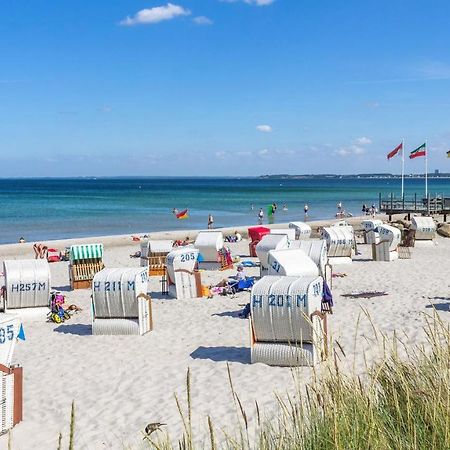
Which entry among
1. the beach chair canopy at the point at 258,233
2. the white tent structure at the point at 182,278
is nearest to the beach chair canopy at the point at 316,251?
the white tent structure at the point at 182,278

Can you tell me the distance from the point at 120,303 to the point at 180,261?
4.59 m

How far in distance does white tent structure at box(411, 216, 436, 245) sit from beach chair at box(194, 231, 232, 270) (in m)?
11.0

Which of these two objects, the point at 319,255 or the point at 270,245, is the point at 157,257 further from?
the point at 319,255

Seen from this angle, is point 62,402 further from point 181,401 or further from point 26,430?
point 181,401

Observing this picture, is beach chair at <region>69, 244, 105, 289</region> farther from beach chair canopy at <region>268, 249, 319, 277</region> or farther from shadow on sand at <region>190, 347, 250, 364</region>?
shadow on sand at <region>190, 347, 250, 364</region>

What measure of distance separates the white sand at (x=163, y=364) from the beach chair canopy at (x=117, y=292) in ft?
1.82

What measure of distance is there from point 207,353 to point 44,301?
18.0 feet

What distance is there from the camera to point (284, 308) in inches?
403

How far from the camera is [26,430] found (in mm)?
8445

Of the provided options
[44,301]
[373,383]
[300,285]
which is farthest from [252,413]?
[44,301]

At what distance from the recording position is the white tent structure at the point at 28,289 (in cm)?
1520

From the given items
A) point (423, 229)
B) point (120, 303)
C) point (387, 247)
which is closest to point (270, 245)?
point (387, 247)

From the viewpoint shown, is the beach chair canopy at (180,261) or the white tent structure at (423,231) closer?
the beach chair canopy at (180,261)

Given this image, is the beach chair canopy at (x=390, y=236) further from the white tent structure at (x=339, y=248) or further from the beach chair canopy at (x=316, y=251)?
the beach chair canopy at (x=316, y=251)
